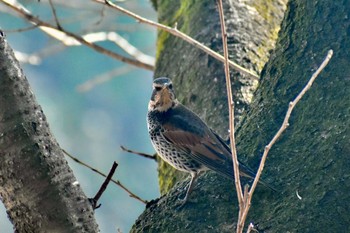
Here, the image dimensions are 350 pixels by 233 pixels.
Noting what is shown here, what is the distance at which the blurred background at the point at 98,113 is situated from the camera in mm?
12797

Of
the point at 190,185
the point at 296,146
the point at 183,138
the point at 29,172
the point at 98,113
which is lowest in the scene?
the point at 98,113

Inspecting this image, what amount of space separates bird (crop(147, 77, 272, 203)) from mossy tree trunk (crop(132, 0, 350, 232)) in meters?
0.17

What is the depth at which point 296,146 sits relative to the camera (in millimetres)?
3605

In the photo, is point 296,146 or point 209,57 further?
point 209,57

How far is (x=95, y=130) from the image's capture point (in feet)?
47.4

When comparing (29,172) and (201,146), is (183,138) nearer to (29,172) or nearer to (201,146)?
(201,146)

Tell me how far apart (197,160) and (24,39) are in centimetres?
1105

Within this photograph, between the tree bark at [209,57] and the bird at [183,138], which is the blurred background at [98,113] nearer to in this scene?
the tree bark at [209,57]

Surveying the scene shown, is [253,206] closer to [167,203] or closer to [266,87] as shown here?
[167,203]

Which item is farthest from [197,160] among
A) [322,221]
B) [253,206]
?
[322,221]

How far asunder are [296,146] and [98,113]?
11596mm

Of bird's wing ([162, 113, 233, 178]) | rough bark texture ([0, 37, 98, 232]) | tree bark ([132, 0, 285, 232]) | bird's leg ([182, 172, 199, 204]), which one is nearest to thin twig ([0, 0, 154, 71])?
tree bark ([132, 0, 285, 232])

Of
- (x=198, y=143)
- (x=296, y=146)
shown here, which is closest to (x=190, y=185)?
(x=296, y=146)

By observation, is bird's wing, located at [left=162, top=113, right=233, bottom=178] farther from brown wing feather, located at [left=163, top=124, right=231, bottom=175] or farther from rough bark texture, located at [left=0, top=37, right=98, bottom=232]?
rough bark texture, located at [left=0, top=37, right=98, bottom=232]
